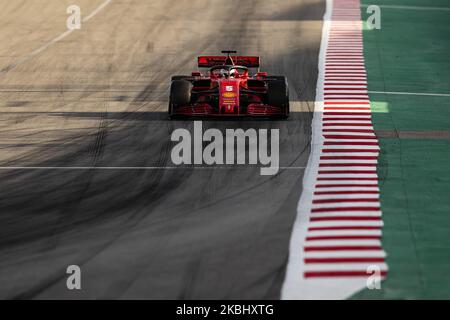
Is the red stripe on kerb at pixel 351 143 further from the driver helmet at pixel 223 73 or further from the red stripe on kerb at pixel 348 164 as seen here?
the driver helmet at pixel 223 73

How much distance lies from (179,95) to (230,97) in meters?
1.26

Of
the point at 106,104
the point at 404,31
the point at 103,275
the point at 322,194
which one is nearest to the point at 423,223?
the point at 322,194

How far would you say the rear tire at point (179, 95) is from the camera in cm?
2600

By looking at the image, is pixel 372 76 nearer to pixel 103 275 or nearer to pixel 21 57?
pixel 21 57

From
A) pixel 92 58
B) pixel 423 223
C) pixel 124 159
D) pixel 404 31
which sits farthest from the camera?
pixel 404 31

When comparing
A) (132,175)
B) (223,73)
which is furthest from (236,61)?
(132,175)

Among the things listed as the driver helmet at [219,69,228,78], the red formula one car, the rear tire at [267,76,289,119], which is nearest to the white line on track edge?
the rear tire at [267,76,289,119]

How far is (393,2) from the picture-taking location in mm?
43406

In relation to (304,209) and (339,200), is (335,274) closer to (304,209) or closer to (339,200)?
(304,209)

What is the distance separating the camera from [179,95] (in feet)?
85.3

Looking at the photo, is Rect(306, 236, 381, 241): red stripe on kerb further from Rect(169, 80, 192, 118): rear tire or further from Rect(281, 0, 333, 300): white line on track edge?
Rect(169, 80, 192, 118): rear tire

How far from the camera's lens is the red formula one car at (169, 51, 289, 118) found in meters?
25.9

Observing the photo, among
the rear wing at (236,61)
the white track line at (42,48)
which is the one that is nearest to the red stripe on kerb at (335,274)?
the rear wing at (236,61)
